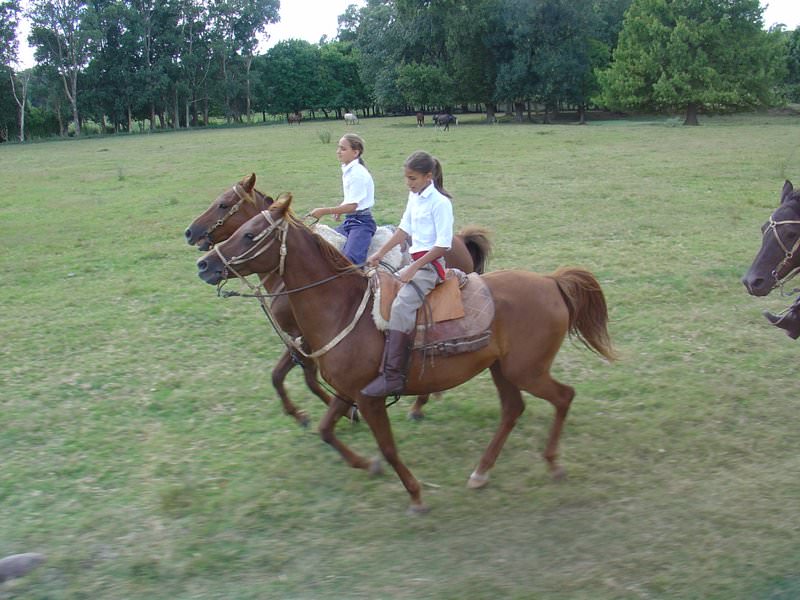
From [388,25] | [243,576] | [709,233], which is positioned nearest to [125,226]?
[709,233]

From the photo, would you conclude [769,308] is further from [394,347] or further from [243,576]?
[243,576]

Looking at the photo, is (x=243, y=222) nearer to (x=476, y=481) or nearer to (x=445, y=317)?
(x=445, y=317)

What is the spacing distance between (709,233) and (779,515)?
10.5 meters

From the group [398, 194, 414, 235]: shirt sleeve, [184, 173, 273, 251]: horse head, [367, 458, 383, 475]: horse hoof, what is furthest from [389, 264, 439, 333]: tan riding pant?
[184, 173, 273, 251]: horse head

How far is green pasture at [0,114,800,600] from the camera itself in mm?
4574

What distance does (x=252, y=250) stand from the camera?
5.23 meters

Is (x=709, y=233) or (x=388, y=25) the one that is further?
(x=388, y=25)

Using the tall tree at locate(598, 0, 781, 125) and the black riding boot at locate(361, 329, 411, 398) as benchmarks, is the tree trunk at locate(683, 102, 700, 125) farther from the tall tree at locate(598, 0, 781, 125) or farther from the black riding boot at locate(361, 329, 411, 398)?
the black riding boot at locate(361, 329, 411, 398)

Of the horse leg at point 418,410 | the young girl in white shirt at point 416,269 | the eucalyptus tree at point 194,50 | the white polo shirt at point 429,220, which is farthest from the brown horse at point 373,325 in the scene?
the eucalyptus tree at point 194,50

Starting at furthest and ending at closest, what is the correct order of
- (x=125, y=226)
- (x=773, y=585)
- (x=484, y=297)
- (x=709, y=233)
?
1. (x=125, y=226)
2. (x=709, y=233)
3. (x=484, y=297)
4. (x=773, y=585)

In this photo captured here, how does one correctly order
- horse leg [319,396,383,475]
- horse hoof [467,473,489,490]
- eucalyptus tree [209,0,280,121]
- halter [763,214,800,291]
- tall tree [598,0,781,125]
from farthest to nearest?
eucalyptus tree [209,0,280,121], tall tree [598,0,781,125], halter [763,214,800,291], horse leg [319,396,383,475], horse hoof [467,473,489,490]

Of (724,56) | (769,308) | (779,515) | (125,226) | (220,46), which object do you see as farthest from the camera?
(220,46)

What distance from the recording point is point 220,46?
72625mm

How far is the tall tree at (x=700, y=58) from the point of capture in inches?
1868
